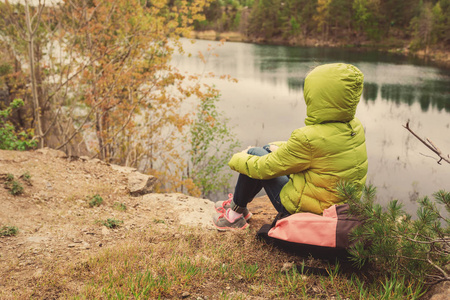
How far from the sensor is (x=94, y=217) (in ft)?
13.6

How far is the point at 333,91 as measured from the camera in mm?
2502

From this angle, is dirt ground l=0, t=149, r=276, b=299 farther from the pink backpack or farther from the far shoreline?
the far shoreline

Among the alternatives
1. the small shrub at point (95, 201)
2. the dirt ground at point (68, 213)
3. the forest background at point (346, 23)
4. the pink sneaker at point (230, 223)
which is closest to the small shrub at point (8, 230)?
the dirt ground at point (68, 213)

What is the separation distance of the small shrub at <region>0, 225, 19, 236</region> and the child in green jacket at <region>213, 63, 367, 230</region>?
8.34ft

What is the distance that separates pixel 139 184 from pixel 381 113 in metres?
12.9

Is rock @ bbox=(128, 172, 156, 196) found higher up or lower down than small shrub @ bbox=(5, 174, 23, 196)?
lower down

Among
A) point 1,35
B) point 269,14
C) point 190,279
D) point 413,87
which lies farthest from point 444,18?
point 190,279

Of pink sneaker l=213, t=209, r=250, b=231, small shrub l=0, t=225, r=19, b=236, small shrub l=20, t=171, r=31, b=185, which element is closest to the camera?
small shrub l=0, t=225, r=19, b=236

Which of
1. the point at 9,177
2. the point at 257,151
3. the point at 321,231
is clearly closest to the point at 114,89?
the point at 9,177

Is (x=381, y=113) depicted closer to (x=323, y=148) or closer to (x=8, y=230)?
(x=323, y=148)

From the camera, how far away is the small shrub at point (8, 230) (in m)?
3.39

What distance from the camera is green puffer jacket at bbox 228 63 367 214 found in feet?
8.25

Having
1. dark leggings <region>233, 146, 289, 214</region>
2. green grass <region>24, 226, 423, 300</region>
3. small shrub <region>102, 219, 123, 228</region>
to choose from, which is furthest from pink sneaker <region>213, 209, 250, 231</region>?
small shrub <region>102, 219, 123, 228</region>

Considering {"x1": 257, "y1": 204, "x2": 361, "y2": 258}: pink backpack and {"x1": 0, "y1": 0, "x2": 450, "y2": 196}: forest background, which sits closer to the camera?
{"x1": 257, "y1": 204, "x2": 361, "y2": 258}: pink backpack
